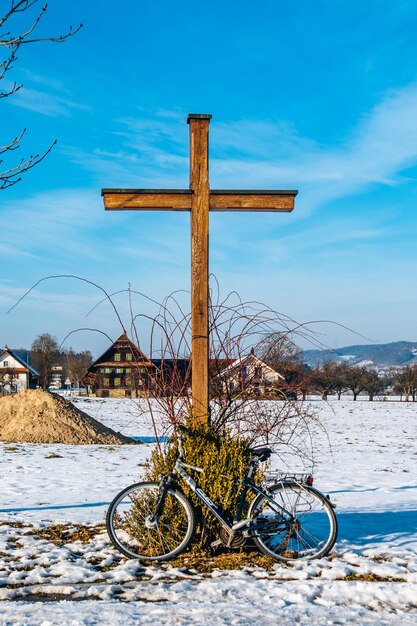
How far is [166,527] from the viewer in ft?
19.2

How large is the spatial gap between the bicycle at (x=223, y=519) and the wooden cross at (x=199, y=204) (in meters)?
0.76

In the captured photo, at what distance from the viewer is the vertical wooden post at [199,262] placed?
6281 millimetres

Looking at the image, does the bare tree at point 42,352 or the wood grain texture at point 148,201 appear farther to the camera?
the bare tree at point 42,352

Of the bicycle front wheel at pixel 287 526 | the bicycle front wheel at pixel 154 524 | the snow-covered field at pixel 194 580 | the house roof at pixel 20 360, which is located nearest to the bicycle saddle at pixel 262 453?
the bicycle front wheel at pixel 287 526

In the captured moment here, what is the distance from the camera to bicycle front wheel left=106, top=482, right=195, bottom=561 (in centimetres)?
575

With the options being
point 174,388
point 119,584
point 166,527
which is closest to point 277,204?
point 174,388

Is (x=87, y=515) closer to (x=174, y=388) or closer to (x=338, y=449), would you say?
(x=174, y=388)

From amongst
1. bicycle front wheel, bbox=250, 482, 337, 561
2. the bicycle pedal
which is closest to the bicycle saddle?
bicycle front wheel, bbox=250, 482, 337, 561

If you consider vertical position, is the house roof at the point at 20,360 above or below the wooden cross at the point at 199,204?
above

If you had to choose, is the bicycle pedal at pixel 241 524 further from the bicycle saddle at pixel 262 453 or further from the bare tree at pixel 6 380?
the bare tree at pixel 6 380

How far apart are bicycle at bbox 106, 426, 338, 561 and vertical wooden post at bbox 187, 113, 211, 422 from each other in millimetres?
477

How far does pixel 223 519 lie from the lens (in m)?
5.72

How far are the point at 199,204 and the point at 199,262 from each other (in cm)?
58

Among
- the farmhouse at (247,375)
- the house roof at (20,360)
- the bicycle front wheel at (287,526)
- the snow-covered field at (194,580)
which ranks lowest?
the snow-covered field at (194,580)
